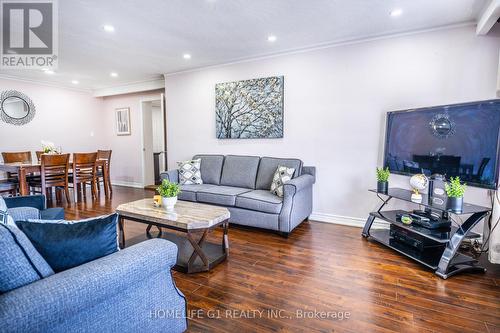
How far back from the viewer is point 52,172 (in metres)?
4.54

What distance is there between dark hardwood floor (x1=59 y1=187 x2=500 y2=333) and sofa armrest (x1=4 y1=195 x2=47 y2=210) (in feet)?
4.52

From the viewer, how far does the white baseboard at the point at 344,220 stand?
3477 mm

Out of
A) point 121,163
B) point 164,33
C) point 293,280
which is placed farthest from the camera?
point 121,163

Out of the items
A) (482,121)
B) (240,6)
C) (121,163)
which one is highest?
(240,6)

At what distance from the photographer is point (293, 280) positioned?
2.22 m

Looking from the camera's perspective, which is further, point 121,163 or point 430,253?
point 121,163

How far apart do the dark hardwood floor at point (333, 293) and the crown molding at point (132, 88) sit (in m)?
4.27

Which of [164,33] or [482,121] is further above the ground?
[164,33]

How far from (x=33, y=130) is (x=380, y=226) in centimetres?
688

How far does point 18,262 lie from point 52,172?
4.39 m

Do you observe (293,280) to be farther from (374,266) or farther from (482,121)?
(482,121)

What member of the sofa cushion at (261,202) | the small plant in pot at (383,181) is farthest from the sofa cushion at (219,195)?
the small plant in pot at (383,181)

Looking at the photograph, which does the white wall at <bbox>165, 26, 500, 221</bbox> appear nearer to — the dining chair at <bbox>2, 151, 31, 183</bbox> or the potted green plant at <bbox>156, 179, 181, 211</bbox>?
the potted green plant at <bbox>156, 179, 181, 211</bbox>

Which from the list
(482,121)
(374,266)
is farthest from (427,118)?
(374,266)
